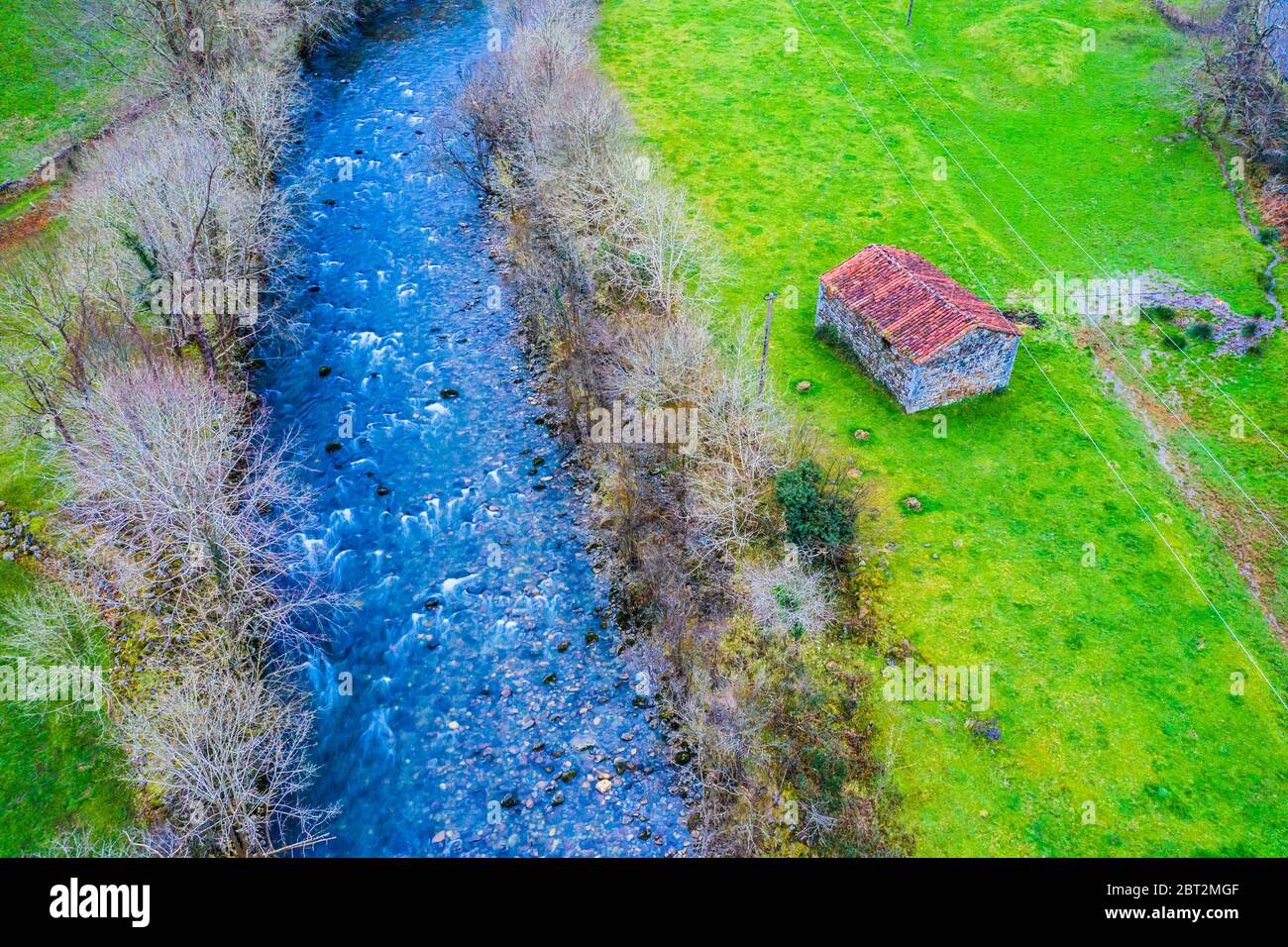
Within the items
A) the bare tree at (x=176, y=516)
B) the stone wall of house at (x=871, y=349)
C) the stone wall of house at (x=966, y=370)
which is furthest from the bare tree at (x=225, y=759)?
the stone wall of house at (x=966, y=370)

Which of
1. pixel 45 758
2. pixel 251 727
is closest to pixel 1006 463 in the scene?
pixel 251 727

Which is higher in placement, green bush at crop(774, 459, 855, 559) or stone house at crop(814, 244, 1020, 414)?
stone house at crop(814, 244, 1020, 414)

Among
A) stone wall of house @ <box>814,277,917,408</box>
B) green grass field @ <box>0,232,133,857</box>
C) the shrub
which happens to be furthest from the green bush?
green grass field @ <box>0,232,133,857</box>

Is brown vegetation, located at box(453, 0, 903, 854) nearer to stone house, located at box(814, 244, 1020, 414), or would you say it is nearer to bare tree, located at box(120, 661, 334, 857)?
stone house, located at box(814, 244, 1020, 414)

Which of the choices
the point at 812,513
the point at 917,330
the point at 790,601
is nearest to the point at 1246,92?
the point at 917,330

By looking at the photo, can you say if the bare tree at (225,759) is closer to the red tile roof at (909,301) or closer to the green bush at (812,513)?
the green bush at (812,513)

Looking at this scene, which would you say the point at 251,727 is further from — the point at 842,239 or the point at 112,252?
the point at 842,239
